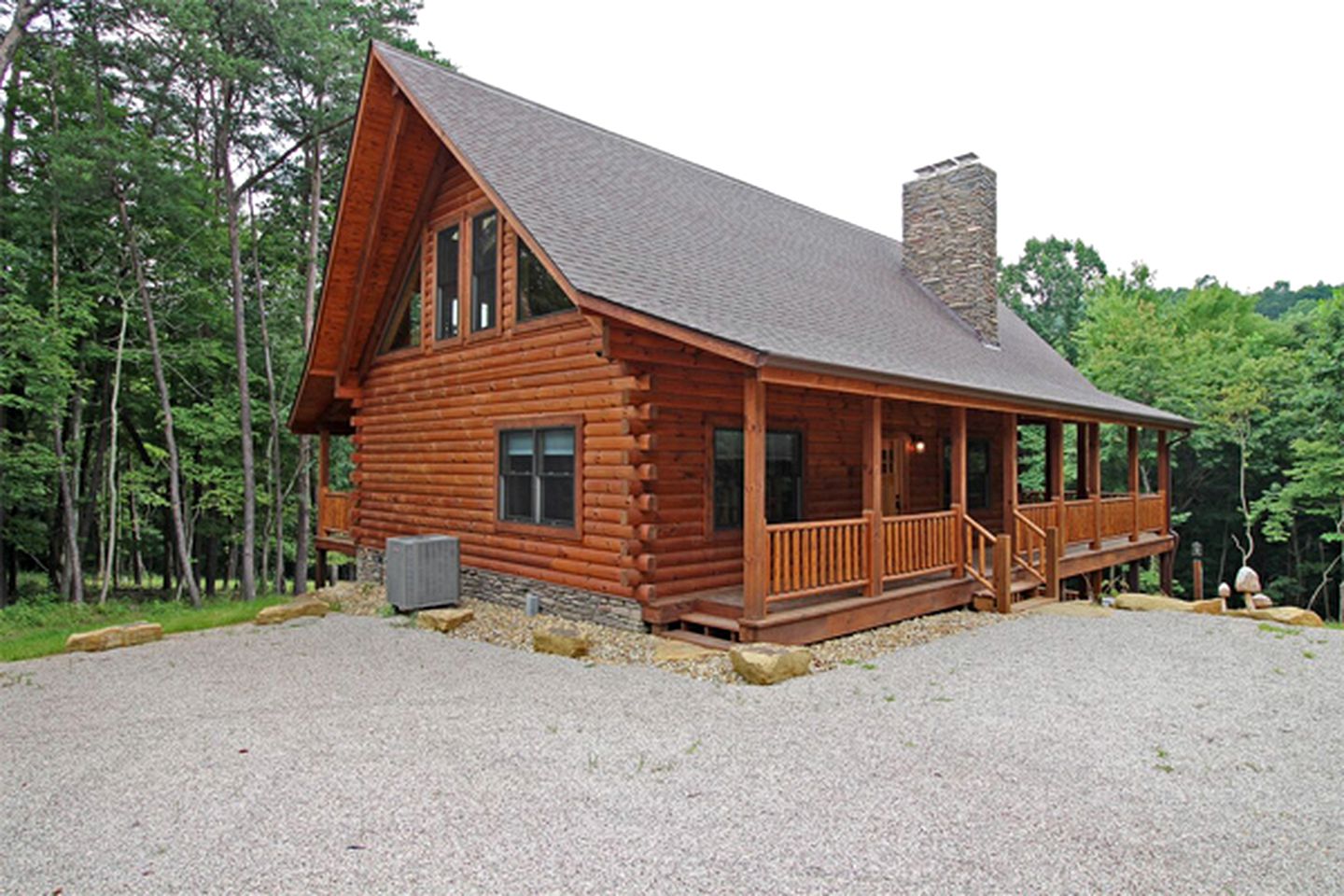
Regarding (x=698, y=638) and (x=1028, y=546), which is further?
(x=1028, y=546)

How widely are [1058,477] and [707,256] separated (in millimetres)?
6704

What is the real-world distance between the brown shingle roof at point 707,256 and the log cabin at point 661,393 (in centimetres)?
7

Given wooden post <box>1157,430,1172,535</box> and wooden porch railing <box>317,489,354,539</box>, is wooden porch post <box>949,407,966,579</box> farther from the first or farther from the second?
wooden porch railing <box>317,489,354,539</box>

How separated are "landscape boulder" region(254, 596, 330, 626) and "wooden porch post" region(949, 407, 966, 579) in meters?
8.56

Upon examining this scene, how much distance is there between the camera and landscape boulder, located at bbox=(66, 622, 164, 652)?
8.33 metres

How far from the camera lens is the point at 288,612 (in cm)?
997

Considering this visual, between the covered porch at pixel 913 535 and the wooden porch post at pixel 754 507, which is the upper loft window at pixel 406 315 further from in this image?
the wooden porch post at pixel 754 507

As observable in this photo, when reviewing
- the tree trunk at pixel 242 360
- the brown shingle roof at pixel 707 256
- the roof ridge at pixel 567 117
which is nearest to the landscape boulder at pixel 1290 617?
the brown shingle roof at pixel 707 256

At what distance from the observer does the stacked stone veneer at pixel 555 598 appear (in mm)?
8375

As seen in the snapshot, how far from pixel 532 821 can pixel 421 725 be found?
1.93 m

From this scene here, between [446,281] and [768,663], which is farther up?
[446,281]

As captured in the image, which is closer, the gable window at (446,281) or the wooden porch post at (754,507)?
the wooden porch post at (754,507)

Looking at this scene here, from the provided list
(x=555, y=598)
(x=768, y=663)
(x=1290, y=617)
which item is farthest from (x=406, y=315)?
(x=1290, y=617)

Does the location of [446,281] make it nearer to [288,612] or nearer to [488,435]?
[488,435]
